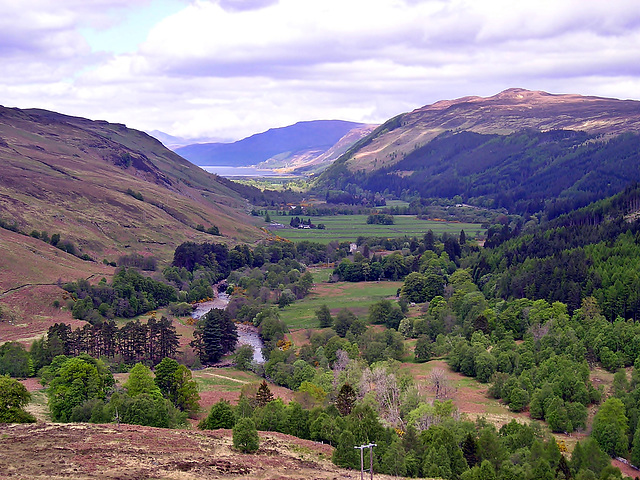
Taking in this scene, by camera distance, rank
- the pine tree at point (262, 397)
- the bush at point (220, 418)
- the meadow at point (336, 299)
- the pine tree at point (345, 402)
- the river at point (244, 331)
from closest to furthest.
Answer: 1. the bush at point (220, 418)
2. the pine tree at point (345, 402)
3. the pine tree at point (262, 397)
4. the river at point (244, 331)
5. the meadow at point (336, 299)

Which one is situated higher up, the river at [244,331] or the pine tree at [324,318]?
the pine tree at [324,318]

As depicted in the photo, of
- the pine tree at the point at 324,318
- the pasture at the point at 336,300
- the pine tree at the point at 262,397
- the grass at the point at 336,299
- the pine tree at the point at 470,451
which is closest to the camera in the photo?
the pine tree at the point at 470,451

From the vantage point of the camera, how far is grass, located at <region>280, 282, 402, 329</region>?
4556 inches

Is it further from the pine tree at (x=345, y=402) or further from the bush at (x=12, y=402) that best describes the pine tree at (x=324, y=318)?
the bush at (x=12, y=402)

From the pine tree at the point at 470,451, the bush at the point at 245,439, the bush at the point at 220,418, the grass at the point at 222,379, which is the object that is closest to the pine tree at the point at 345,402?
the bush at the point at 220,418

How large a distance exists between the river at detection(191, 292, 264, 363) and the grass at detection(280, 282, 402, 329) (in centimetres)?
617

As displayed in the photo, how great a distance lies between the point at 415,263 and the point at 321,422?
106m

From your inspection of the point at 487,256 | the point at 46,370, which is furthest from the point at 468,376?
the point at 487,256

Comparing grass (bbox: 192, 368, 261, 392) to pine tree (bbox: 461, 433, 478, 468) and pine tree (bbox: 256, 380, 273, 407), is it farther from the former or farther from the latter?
pine tree (bbox: 461, 433, 478, 468)

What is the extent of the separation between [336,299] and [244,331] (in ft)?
86.9

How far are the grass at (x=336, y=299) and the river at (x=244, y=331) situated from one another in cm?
617

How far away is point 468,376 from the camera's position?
274 feet

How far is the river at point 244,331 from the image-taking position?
9743cm

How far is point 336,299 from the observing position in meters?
132
